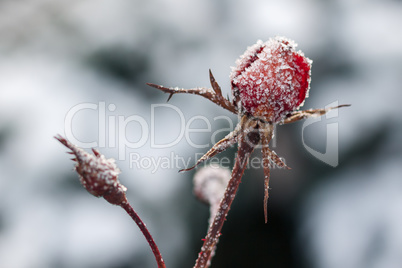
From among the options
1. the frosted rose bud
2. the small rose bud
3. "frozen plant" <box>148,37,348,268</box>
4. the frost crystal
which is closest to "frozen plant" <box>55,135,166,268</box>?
the small rose bud

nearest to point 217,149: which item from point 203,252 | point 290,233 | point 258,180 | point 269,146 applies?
point 269,146

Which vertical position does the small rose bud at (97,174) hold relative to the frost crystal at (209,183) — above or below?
above

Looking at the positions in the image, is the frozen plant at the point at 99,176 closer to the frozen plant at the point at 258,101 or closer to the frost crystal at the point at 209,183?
the frozen plant at the point at 258,101

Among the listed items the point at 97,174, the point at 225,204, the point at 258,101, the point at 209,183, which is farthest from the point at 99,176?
the point at 209,183

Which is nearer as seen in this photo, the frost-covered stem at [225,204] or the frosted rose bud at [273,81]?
the frost-covered stem at [225,204]

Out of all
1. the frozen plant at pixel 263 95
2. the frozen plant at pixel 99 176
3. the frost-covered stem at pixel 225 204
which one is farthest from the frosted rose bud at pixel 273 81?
the frozen plant at pixel 99 176

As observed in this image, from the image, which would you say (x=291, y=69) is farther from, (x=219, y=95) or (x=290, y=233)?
(x=290, y=233)
